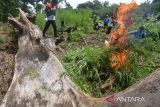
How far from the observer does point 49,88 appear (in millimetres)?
5824

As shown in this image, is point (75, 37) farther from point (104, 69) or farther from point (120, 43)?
point (104, 69)

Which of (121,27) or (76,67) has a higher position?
(121,27)

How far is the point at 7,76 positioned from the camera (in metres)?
7.18

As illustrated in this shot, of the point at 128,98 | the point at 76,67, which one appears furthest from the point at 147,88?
the point at 76,67

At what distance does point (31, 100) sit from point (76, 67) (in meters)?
2.56

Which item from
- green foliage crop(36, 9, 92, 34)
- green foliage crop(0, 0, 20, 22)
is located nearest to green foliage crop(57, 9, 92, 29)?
green foliage crop(36, 9, 92, 34)

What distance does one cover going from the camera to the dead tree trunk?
5152 millimetres

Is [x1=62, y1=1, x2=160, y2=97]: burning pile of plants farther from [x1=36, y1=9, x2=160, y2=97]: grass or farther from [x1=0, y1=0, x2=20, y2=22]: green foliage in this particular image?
[x1=0, y1=0, x2=20, y2=22]: green foliage

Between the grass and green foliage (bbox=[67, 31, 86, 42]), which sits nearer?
the grass

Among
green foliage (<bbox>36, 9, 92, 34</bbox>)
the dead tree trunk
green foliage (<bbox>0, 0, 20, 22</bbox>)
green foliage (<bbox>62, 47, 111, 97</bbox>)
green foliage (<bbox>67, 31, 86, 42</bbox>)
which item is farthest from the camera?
green foliage (<bbox>0, 0, 20, 22</bbox>)

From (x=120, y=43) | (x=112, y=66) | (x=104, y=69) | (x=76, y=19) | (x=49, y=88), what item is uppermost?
(x=120, y=43)

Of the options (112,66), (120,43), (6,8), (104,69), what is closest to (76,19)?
(120,43)

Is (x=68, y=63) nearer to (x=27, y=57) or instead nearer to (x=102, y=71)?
(x=102, y=71)

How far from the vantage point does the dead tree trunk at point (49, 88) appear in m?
5.15
